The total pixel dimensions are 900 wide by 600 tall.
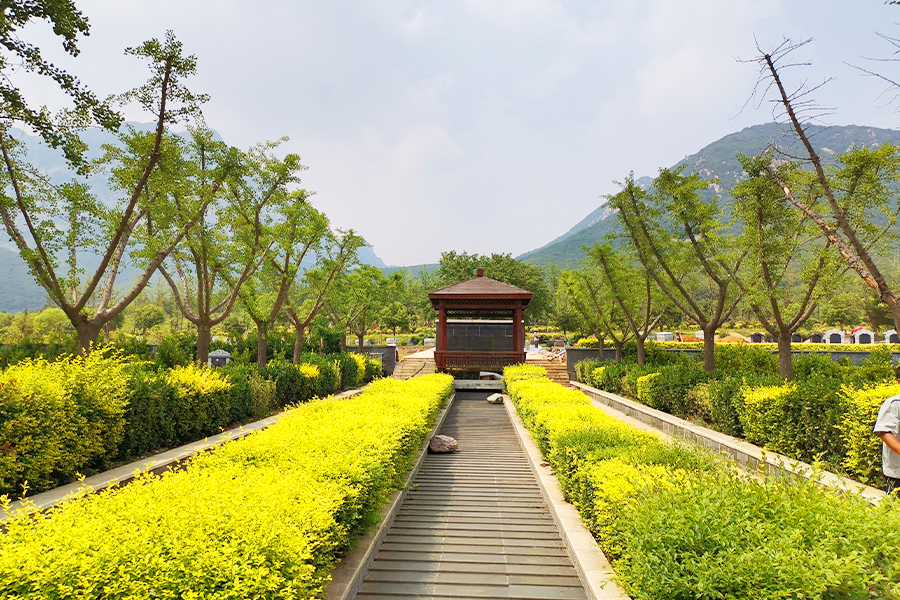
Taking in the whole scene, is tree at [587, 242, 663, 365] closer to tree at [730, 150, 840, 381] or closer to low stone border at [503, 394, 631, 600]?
tree at [730, 150, 840, 381]

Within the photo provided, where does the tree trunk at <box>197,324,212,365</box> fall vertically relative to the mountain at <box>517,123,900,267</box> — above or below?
below

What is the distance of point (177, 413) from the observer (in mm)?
7066

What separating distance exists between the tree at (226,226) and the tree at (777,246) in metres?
9.56

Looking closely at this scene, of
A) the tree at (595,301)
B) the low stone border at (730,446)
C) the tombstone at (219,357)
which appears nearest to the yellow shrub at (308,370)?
the tombstone at (219,357)

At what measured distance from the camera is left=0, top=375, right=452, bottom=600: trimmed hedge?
2.00 metres

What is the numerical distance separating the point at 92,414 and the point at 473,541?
451cm

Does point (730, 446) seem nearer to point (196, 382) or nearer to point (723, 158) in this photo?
point (196, 382)

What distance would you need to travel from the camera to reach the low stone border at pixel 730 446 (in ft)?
14.9

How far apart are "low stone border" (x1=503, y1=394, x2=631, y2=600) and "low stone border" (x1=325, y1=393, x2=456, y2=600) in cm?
160

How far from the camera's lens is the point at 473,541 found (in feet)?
14.9

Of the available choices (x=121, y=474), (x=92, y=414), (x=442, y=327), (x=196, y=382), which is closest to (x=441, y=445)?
(x=196, y=382)

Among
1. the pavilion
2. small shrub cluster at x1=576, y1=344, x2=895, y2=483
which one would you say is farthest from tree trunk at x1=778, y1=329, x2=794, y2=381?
the pavilion

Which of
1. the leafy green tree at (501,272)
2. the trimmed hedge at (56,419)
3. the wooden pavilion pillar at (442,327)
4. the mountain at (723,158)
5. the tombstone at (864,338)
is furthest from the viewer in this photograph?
the mountain at (723,158)

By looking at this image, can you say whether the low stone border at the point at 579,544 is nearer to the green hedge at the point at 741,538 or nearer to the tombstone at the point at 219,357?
the green hedge at the point at 741,538
